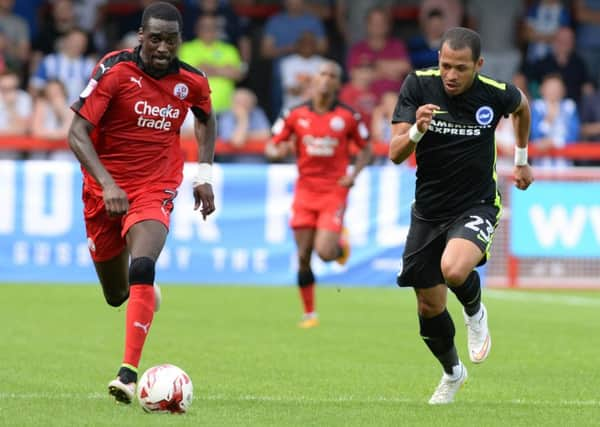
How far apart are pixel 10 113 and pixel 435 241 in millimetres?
11719

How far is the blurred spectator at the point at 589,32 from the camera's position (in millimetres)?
22891

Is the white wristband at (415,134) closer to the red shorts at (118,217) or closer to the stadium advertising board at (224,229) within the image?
the red shorts at (118,217)

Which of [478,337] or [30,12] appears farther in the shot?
[30,12]

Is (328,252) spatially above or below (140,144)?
below

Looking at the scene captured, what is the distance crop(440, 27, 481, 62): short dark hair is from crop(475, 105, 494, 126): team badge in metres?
0.35

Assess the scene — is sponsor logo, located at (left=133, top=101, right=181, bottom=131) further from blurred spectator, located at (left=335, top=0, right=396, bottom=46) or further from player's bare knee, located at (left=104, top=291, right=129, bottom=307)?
blurred spectator, located at (left=335, top=0, right=396, bottom=46)

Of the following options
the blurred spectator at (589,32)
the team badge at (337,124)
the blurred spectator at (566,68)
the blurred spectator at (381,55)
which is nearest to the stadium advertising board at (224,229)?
the blurred spectator at (381,55)

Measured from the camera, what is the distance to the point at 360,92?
19984 millimetres

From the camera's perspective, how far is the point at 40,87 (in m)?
19.6

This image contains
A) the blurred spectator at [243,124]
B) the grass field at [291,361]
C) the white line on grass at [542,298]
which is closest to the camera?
the grass field at [291,361]

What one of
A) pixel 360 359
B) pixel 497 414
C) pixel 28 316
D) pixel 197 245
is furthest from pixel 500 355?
pixel 197 245

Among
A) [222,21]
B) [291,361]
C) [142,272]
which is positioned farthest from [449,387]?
[222,21]

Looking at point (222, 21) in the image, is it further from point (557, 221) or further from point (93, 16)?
point (557, 221)

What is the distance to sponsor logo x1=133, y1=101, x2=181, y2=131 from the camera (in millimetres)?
9133
